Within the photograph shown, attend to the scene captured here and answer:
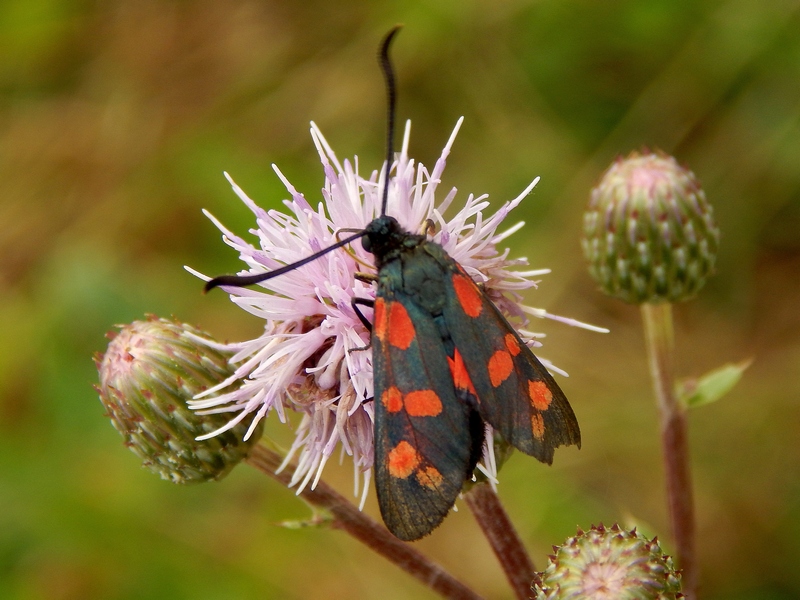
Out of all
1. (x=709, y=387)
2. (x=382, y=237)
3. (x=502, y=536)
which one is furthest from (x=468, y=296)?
(x=709, y=387)

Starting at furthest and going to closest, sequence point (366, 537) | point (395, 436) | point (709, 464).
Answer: point (709, 464)
point (366, 537)
point (395, 436)

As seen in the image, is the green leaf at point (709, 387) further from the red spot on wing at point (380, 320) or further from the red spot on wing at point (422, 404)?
the red spot on wing at point (380, 320)

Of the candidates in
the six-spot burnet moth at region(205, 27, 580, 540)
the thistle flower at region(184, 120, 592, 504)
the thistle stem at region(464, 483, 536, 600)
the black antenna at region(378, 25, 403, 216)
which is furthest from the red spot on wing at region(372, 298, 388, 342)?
the thistle stem at region(464, 483, 536, 600)

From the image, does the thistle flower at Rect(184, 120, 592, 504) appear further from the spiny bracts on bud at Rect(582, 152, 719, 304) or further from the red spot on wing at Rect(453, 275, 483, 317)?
the spiny bracts on bud at Rect(582, 152, 719, 304)

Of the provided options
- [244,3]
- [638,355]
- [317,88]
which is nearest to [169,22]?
[244,3]

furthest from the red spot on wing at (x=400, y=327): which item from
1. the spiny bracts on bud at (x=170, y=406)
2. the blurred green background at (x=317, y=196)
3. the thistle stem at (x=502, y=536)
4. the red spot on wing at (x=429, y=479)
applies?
the blurred green background at (x=317, y=196)

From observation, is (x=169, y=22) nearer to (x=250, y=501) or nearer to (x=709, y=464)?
(x=250, y=501)
